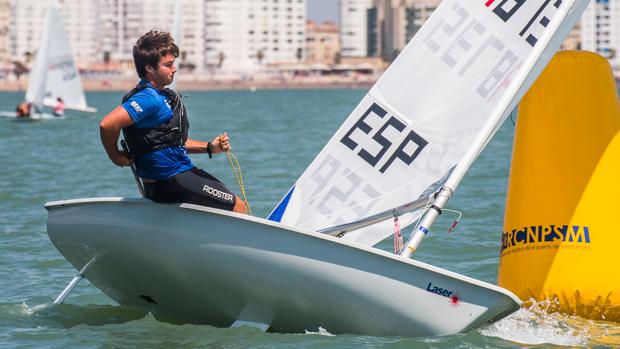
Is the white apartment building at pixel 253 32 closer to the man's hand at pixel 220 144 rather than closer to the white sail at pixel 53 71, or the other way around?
the white sail at pixel 53 71

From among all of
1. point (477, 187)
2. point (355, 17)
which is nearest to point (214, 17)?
point (355, 17)

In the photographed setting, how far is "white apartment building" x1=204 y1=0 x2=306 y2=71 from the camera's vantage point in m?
148

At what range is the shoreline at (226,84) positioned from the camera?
419 feet

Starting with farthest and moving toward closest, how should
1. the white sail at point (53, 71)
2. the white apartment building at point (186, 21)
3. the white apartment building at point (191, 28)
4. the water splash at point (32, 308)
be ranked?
the white apartment building at point (191, 28) < the white apartment building at point (186, 21) < the white sail at point (53, 71) < the water splash at point (32, 308)

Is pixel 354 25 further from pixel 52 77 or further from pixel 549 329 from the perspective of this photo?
pixel 549 329

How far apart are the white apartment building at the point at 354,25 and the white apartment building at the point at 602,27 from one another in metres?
29.0

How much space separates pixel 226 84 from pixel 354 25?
96.5 ft

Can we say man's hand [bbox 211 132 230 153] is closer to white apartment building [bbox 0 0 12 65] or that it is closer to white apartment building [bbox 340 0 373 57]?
white apartment building [bbox 0 0 12 65]

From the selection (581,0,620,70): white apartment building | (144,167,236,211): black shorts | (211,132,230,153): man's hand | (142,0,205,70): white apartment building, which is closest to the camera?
(144,167,236,211): black shorts

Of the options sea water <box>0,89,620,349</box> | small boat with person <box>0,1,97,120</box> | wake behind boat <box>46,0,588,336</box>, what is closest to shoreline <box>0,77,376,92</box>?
small boat with person <box>0,1,97,120</box>

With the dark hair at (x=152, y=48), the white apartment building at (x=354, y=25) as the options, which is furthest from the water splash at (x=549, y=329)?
the white apartment building at (x=354, y=25)

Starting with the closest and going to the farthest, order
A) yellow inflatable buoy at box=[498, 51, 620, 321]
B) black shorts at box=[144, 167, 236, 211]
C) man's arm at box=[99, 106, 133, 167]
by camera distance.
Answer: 1. man's arm at box=[99, 106, 133, 167]
2. black shorts at box=[144, 167, 236, 211]
3. yellow inflatable buoy at box=[498, 51, 620, 321]

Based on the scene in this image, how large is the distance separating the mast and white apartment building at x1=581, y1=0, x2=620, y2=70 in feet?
447

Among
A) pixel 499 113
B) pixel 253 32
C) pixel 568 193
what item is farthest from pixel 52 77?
pixel 253 32
